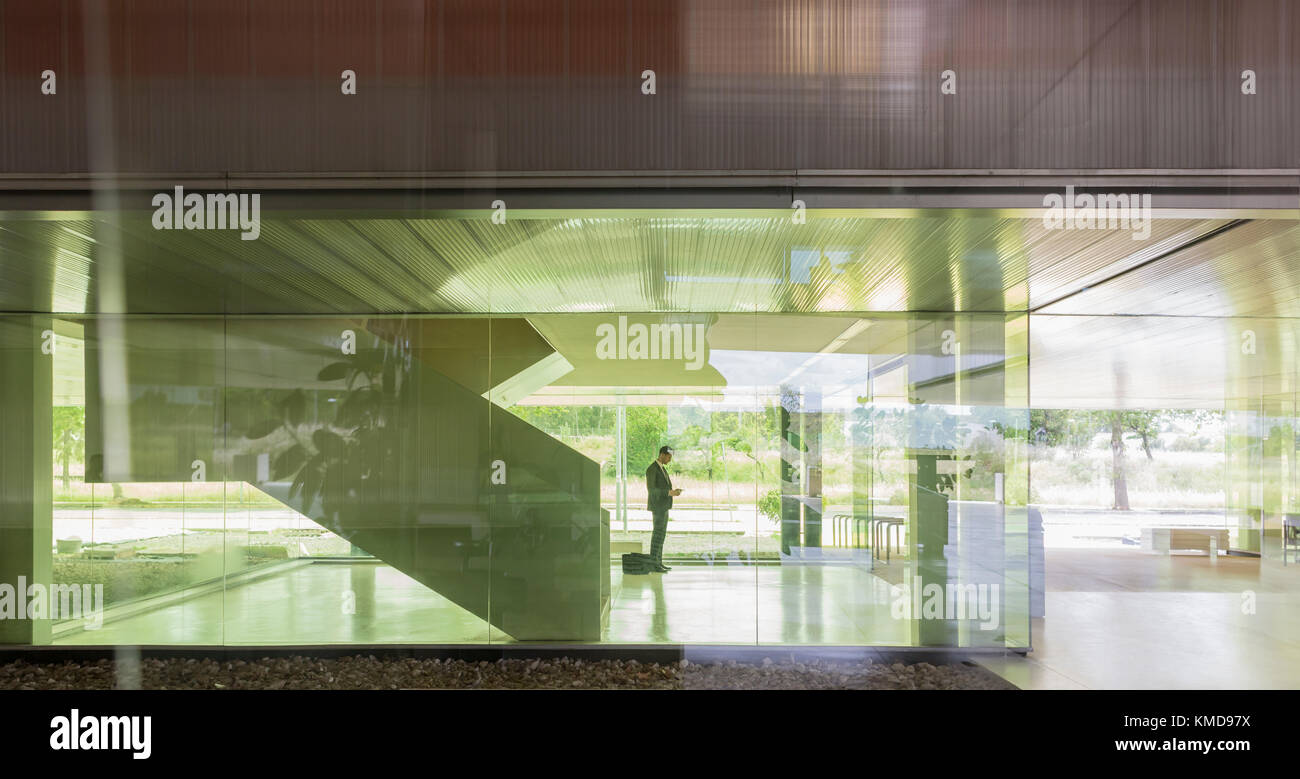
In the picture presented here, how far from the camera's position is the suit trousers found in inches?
279

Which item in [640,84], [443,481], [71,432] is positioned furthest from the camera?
[71,432]

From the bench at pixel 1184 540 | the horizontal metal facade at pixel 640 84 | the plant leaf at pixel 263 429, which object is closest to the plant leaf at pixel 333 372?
the plant leaf at pixel 263 429

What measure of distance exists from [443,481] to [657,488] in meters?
2.00

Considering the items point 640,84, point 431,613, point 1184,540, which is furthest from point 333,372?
point 1184,540

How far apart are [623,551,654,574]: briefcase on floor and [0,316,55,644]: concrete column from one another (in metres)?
5.79

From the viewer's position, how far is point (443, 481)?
689 cm

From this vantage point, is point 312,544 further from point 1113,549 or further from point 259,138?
point 1113,549

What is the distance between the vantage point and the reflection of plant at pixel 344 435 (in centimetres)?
686

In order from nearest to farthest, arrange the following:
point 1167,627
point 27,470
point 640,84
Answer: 1. point 640,84
2. point 27,470
3. point 1167,627

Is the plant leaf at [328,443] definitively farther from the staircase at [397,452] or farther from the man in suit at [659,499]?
the man in suit at [659,499]

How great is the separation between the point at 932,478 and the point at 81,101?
26.2ft

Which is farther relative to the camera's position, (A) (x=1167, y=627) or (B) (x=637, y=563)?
(A) (x=1167, y=627)

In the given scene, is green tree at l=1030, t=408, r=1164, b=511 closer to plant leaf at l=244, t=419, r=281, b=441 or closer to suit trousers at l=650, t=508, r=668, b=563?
suit trousers at l=650, t=508, r=668, b=563

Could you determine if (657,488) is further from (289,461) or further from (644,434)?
(289,461)
